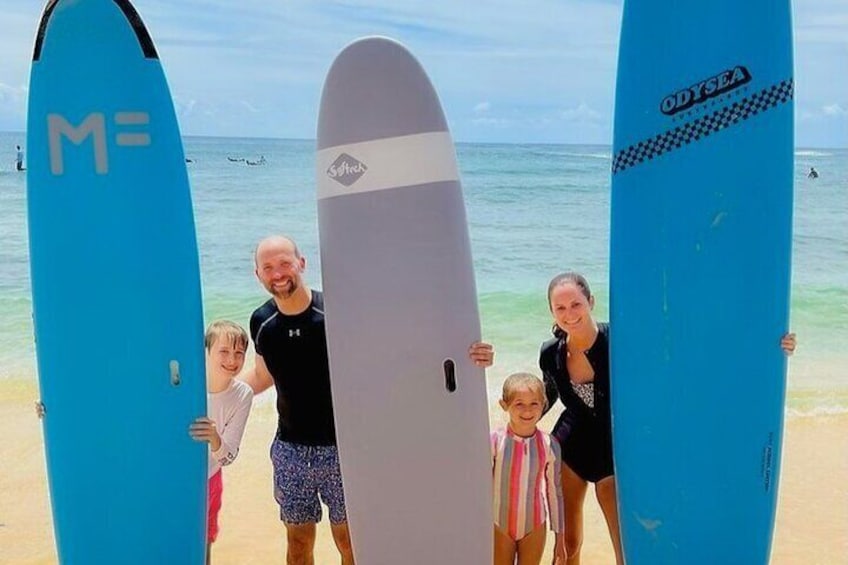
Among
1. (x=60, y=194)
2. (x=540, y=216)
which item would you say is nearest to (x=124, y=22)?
(x=60, y=194)

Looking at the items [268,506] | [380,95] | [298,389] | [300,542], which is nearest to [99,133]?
[380,95]

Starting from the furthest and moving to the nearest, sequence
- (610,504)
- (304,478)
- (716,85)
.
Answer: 1. (610,504)
2. (304,478)
3. (716,85)

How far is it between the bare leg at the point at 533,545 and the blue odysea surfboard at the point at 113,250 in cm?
106

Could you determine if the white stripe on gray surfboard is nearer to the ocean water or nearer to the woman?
the woman

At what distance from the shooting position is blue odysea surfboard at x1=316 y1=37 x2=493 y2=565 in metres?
3.09

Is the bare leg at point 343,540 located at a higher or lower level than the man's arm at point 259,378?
lower

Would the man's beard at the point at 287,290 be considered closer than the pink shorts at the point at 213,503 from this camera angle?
Yes

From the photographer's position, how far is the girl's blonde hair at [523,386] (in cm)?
312

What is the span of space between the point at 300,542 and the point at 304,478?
0.75ft

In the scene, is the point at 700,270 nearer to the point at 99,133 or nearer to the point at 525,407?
the point at 525,407

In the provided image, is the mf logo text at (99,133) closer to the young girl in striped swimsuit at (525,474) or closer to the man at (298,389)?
the man at (298,389)

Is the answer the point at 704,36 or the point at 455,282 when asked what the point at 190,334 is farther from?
the point at 704,36

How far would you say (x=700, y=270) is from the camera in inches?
123

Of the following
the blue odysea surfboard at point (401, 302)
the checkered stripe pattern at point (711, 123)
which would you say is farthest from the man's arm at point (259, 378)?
the checkered stripe pattern at point (711, 123)
